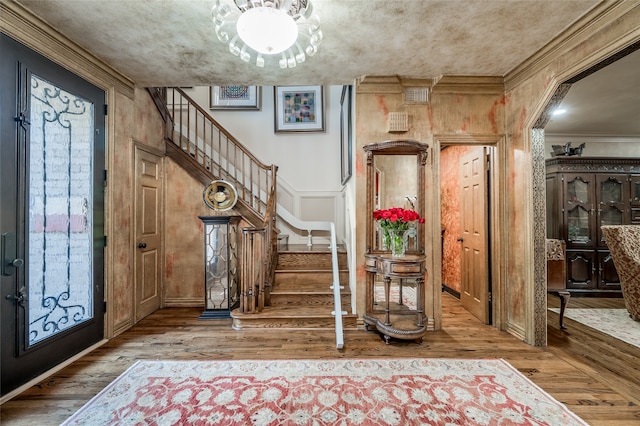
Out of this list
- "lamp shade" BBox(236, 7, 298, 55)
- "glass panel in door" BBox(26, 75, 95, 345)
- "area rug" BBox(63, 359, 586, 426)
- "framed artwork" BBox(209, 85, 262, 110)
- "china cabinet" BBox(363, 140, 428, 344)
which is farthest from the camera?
"framed artwork" BBox(209, 85, 262, 110)

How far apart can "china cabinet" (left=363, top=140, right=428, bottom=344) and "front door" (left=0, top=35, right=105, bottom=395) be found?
8.72 ft

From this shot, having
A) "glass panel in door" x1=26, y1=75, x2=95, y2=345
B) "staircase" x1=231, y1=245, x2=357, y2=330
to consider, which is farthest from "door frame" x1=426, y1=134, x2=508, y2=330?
"glass panel in door" x1=26, y1=75, x2=95, y2=345

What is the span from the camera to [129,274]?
3059mm

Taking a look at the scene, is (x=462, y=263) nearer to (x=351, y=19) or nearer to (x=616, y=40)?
(x=616, y=40)

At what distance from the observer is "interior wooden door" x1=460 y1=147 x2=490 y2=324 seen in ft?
10.5

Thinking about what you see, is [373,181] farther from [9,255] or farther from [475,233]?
[9,255]

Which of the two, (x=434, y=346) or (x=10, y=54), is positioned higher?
(x=10, y=54)

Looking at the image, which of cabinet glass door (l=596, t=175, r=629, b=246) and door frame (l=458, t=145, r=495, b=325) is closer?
door frame (l=458, t=145, r=495, b=325)

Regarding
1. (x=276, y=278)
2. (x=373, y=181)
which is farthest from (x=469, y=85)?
(x=276, y=278)

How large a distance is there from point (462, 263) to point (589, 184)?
2722mm

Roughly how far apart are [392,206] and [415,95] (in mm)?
1246

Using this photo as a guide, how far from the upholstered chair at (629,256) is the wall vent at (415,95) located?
8.79 feet

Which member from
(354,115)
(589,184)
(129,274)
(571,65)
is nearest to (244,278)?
(129,274)

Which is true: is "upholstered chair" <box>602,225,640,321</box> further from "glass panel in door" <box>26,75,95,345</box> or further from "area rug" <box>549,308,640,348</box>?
"glass panel in door" <box>26,75,95,345</box>
